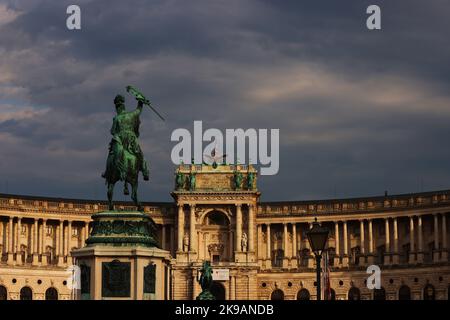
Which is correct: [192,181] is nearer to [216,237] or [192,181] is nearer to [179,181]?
[179,181]

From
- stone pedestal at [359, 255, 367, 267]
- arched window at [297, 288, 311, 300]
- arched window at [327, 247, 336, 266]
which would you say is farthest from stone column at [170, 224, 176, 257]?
stone pedestal at [359, 255, 367, 267]

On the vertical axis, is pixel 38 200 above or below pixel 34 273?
above

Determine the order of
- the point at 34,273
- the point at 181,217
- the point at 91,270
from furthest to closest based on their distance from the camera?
the point at 181,217 → the point at 34,273 → the point at 91,270

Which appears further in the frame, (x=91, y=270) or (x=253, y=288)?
(x=253, y=288)

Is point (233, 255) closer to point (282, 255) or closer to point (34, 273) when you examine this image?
point (282, 255)

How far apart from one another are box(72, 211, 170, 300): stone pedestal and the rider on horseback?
2.14m

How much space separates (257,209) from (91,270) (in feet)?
350

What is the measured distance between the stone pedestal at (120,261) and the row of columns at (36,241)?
304 ft

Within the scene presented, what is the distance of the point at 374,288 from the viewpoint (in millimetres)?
150500

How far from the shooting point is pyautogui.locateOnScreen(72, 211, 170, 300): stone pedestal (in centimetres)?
5384

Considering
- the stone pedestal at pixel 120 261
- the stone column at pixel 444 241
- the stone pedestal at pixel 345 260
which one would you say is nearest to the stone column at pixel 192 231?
the stone pedestal at pixel 345 260

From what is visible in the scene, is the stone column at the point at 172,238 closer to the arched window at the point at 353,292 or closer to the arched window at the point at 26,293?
the arched window at the point at 26,293

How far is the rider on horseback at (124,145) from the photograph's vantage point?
5584 cm

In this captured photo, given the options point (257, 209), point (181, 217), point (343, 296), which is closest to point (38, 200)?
point (181, 217)
